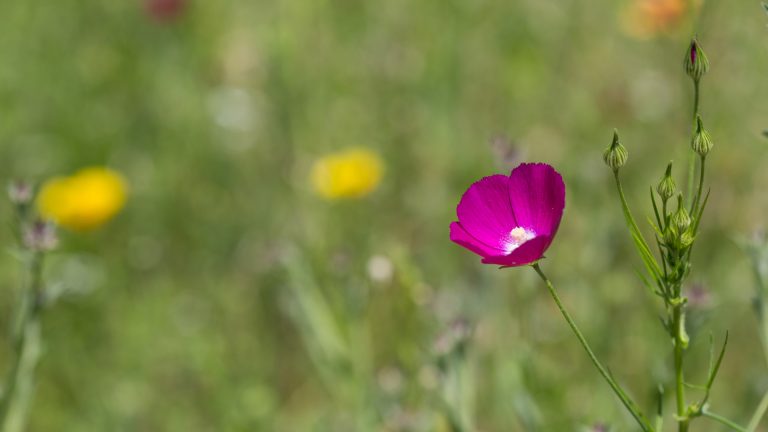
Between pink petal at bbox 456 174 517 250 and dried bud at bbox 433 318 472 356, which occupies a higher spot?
dried bud at bbox 433 318 472 356

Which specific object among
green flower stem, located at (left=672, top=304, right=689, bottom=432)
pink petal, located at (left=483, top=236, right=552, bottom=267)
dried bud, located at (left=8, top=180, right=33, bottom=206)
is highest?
dried bud, located at (left=8, top=180, right=33, bottom=206)

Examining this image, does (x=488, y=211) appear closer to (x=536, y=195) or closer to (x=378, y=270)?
(x=536, y=195)

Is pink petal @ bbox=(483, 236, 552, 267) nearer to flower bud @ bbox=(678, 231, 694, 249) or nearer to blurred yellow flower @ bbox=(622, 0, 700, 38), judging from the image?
flower bud @ bbox=(678, 231, 694, 249)

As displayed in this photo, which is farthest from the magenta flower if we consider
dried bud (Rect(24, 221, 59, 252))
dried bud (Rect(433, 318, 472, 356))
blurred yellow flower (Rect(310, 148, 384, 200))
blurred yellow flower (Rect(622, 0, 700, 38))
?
blurred yellow flower (Rect(622, 0, 700, 38))

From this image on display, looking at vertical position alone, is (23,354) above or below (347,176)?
below

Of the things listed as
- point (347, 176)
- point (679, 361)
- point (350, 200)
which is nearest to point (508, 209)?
point (679, 361)

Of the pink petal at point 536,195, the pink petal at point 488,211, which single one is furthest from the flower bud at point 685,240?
the pink petal at point 488,211
